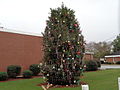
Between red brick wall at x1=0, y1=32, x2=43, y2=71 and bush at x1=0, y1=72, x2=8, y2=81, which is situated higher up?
red brick wall at x1=0, y1=32, x2=43, y2=71

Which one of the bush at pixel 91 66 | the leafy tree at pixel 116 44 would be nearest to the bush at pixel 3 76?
the bush at pixel 91 66

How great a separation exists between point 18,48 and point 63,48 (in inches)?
408

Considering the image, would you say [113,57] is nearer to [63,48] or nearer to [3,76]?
[3,76]

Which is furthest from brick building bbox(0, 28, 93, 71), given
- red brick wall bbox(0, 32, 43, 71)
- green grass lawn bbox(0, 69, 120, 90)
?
green grass lawn bbox(0, 69, 120, 90)

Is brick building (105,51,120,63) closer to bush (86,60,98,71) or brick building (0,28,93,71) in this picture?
bush (86,60,98,71)

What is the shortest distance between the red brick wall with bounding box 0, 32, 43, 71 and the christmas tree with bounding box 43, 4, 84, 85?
858 centimetres

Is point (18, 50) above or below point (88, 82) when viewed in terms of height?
above

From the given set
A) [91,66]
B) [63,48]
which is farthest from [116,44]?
[63,48]

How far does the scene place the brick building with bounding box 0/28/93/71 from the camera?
20516 millimetres

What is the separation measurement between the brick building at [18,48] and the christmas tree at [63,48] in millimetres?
8580

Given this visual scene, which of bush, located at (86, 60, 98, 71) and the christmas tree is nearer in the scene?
the christmas tree

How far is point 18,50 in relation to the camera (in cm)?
2192

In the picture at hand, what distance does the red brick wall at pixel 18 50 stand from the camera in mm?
20500

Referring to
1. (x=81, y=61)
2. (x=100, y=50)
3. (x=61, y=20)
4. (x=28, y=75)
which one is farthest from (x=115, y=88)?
(x=100, y=50)
